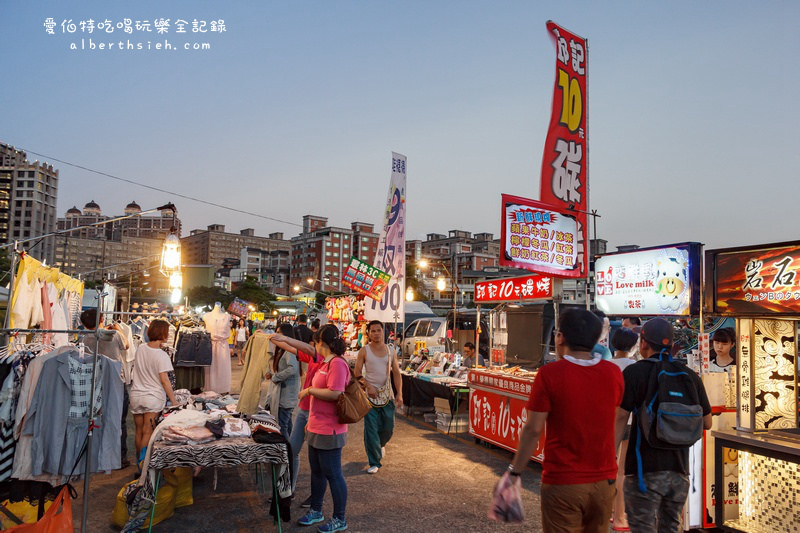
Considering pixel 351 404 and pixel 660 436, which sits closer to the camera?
pixel 660 436

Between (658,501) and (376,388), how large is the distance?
4188 millimetres

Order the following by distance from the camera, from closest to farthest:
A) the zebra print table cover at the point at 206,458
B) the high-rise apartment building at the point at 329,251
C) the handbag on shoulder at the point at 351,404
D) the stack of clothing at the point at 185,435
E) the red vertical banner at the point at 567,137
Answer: the zebra print table cover at the point at 206,458 → the stack of clothing at the point at 185,435 → the handbag on shoulder at the point at 351,404 → the red vertical banner at the point at 567,137 → the high-rise apartment building at the point at 329,251

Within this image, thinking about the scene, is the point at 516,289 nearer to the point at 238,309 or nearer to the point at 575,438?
the point at 575,438

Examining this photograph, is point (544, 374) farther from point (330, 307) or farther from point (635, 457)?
point (330, 307)

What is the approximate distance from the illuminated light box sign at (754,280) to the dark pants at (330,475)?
3921 mm

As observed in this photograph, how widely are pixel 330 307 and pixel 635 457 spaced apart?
17089mm

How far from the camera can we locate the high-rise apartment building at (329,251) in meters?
124

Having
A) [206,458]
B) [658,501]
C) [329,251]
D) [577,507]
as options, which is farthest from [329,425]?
[329,251]

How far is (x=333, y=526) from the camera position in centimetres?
485

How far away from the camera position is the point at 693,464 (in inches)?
204

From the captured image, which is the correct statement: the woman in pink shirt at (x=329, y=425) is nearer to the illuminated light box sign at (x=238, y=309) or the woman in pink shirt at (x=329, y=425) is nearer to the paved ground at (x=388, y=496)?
the paved ground at (x=388, y=496)

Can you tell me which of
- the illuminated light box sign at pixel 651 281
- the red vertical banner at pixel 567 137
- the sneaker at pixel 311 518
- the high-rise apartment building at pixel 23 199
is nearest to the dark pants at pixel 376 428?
the sneaker at pixel 311 518

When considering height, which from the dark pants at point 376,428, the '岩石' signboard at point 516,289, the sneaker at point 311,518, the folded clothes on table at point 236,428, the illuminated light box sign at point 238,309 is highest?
the '岩石' signboard at point 516,289

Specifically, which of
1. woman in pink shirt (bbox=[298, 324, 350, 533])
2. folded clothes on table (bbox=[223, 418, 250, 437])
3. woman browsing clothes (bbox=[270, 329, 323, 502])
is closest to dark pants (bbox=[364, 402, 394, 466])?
woman browsing clothes (bbox=[270, 329, 323, 502])
